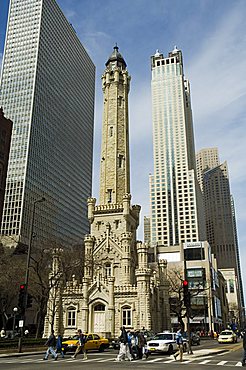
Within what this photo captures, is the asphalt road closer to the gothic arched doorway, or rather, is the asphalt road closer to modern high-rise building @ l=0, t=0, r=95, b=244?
the gothic arched doorway

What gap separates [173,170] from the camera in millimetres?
181250

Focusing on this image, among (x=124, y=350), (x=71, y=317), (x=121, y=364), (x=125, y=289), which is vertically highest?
(x=125, y=289)

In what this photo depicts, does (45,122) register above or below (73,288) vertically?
above

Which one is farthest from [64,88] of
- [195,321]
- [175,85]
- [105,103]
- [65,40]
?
[195,321]

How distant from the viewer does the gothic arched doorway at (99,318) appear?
50.0 metres

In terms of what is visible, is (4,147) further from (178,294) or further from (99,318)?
(178,294)

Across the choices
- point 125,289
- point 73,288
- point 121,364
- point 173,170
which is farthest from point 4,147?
point 173,170

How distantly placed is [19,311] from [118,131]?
4433 cm

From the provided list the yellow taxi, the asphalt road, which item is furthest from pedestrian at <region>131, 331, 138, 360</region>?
the yellow taxi

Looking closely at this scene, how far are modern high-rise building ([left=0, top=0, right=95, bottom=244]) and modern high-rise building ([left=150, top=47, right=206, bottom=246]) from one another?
34973 mm

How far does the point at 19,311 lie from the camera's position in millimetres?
27969

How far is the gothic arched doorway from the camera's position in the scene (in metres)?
50.0

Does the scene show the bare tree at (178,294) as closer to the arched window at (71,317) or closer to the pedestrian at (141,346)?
the arched window at (71,317)

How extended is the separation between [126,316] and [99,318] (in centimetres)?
369
